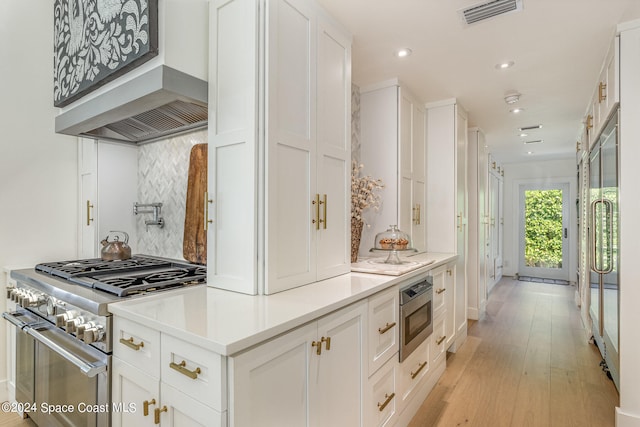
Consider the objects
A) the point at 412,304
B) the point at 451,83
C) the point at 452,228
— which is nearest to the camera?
the point at 412,304

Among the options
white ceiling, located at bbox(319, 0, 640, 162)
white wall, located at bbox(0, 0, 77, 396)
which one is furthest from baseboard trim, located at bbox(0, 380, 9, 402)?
white ceiling, located at bbox(319, 0, 640, 162)

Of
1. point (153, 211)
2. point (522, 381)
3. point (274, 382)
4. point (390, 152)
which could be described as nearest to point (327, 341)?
point (274, 382)

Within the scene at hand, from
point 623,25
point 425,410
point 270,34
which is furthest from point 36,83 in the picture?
point 623,25

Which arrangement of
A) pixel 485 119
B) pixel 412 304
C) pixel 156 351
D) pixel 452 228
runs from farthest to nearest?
pixel 485 119 < pixel 452 228 < pixel 412 304 < pixel 156 351

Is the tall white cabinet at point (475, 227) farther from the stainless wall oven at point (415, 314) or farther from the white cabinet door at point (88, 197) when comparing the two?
the white cabinet door at point (88, 197)

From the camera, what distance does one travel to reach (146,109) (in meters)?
1.77

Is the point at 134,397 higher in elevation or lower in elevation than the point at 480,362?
higher

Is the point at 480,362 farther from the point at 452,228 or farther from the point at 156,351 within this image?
the point at 156,351

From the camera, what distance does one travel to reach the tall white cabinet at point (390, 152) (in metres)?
2.88

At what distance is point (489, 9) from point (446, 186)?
1.74 m

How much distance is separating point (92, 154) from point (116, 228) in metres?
0.58

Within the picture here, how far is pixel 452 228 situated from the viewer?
335cm

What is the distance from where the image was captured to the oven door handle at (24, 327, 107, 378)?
4.38 ft

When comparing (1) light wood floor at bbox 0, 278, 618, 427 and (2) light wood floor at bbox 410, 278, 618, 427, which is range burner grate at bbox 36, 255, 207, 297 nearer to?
(1) light wood floor at bbox 0, 278, 618, 427
